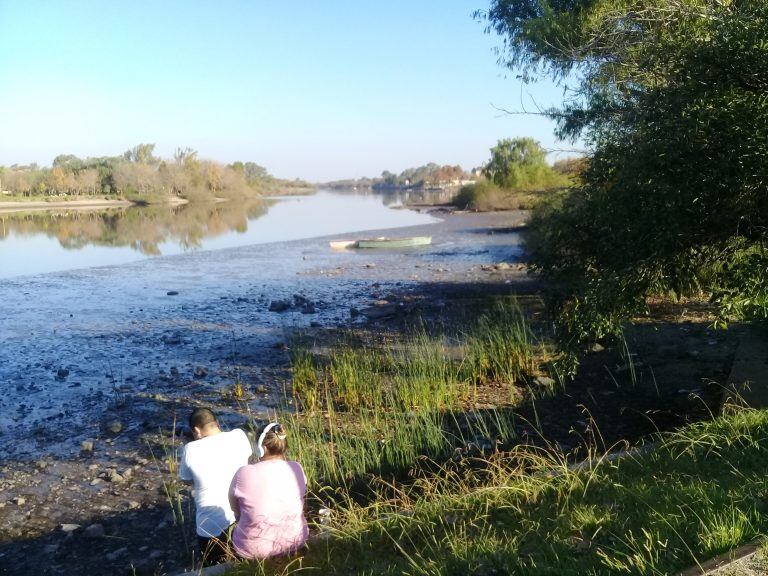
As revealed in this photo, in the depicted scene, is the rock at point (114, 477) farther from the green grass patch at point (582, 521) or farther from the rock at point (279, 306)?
the rock at point (279, 306)

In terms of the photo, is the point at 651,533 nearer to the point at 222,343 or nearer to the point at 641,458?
the point at 641,458

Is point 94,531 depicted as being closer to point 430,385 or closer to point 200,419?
point 200,419

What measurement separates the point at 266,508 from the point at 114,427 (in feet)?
17.6

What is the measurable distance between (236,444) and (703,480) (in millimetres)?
3371

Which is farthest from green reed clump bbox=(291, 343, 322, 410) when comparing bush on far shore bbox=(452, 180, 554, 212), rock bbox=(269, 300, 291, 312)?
bush on far shore bbox=(452, 180, 554, 212)

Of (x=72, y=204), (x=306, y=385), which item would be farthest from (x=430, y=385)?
(x=72, y=204)

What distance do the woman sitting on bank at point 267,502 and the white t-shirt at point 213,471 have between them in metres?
0.20

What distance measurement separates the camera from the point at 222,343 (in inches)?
549

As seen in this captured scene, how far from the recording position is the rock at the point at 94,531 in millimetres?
6129

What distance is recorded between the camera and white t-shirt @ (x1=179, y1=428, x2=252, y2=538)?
455 cm

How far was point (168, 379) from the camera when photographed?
11.3 metres

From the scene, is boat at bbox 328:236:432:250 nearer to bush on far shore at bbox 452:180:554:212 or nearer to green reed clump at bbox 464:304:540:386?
green reed clump at bbox 464:304:540:386

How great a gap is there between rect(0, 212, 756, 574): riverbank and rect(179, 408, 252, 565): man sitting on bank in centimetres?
114

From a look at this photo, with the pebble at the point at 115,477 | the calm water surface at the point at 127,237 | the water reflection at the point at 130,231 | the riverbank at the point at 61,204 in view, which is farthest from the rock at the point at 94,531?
the riverbank at the point at 61,204
